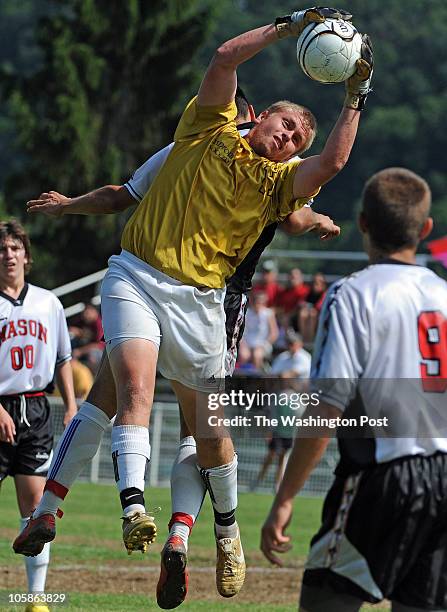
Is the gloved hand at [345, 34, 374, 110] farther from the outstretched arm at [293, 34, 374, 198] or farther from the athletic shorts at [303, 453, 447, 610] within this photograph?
the athletic shorts at [303, 453, 447, 610]

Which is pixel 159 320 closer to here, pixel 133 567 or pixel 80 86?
pixel 133 567

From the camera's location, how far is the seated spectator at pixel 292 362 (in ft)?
62.1

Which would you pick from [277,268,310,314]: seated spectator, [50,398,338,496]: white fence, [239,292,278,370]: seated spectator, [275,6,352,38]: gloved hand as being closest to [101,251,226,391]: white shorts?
[275,6,352,38]: gloved hand

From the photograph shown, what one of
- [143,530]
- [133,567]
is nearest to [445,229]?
[133,567]

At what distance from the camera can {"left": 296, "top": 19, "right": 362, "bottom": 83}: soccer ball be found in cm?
561

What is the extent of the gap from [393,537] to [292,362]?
14.9 meters

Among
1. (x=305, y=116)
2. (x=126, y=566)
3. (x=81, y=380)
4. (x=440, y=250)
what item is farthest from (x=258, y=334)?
(x=305, y=116)

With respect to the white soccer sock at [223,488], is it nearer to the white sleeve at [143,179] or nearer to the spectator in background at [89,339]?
the white sleeve at [143,179]

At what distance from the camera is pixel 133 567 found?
34.3 feet

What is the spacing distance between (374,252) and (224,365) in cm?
201

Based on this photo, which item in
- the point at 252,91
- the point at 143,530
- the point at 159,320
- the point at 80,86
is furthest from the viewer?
the point at 252,91

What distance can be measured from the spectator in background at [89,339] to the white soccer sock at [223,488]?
1413cm

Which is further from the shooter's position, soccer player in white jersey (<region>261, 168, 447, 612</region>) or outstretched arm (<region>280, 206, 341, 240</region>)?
outstretched arm (<region>280, 206, 341, 240</region>)

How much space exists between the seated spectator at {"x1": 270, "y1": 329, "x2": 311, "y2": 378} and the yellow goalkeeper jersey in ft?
41.8
